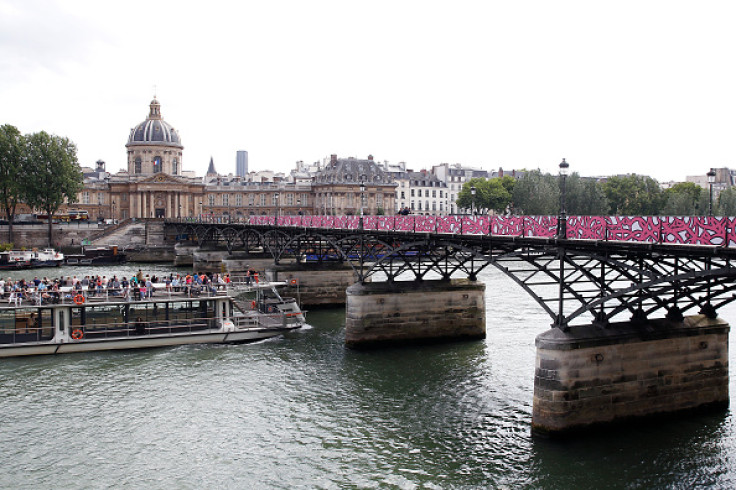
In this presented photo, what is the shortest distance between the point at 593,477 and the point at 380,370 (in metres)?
12.3

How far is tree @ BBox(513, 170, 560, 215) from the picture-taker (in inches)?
4016

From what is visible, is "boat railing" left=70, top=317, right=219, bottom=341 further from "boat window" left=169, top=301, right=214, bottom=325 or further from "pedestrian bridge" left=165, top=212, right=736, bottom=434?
"pedestrian bridge" left=165, top=212, right=736, bottom=434

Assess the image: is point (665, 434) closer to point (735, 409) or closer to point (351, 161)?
point (735, 409)

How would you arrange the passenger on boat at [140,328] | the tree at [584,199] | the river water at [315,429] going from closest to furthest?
the river water at [315,429], the passenger on boat at [140,328], the tree at [584,199]

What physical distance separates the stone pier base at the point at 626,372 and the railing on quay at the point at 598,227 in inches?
126

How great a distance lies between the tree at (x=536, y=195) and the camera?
102000 millimetres

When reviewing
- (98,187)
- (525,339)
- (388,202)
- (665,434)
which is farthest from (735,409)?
(98,187)

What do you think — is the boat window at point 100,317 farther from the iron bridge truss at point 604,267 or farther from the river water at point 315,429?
the iron bridge truss at point 604,267

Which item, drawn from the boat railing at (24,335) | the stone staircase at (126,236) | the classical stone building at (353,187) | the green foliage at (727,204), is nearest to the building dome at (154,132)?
the classical stone building at (353,187)

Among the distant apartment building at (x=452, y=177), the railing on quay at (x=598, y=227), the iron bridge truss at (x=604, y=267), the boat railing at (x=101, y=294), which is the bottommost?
the boat railing at (x=101, y=294)

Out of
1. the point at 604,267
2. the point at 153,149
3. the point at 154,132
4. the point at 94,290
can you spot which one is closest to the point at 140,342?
the point at 94,290

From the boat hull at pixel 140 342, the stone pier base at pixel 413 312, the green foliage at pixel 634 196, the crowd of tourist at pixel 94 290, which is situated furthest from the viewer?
the green foliage at pixel 634 196

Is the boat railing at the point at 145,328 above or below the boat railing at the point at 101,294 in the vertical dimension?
below

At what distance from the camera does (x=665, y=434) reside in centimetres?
2089
